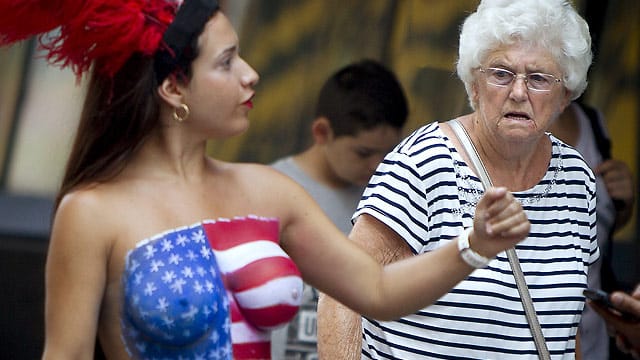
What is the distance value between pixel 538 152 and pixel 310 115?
6.88 feet

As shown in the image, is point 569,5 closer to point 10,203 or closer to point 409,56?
point 409,56

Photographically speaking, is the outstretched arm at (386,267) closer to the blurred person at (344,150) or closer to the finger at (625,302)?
the finger at (625,302)

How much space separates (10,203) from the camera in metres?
5.27

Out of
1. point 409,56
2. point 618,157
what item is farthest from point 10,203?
point 618,157

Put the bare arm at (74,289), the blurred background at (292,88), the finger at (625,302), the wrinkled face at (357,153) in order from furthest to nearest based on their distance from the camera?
the blurred background at (292,88), the wrinkled face at (357,153), the finger at (625,302), the bare arm at (74,289)

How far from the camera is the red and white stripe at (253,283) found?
2.41 metres

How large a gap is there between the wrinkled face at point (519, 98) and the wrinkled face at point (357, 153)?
1.36m

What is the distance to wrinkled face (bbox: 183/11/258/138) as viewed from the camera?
8.07 feet

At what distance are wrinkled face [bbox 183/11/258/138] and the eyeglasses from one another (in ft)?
2.49

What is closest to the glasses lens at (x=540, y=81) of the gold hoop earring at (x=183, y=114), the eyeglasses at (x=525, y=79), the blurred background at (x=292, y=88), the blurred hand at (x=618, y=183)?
the eyeglasses at (x=525, y=79)

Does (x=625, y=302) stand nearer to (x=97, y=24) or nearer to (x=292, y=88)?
(x=97, y=24)

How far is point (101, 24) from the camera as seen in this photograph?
2.37 m

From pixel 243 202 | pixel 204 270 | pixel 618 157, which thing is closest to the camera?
pixel 204 270

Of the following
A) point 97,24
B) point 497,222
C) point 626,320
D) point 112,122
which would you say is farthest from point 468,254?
point 626,320
